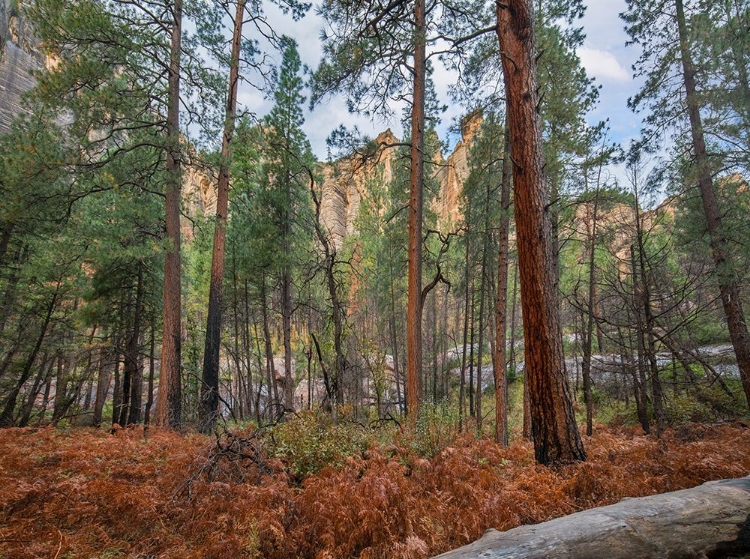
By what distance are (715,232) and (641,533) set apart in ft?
34.1

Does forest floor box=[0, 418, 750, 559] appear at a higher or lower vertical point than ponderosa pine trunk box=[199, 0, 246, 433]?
lower

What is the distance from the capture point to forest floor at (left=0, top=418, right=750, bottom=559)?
284cm

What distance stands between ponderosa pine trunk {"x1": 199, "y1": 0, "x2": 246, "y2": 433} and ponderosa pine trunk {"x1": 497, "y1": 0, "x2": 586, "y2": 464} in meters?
7.33

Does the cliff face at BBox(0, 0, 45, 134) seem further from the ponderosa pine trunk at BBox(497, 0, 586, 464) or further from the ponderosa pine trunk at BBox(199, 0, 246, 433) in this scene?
the ponderosa pine trunk at BBox(497, 0, 586, 464)

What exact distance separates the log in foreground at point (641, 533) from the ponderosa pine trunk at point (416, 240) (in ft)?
16.4

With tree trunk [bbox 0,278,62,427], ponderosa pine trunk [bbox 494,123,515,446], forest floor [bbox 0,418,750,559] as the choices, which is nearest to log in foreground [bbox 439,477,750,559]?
forest floor [bbox 0,418,750,559]

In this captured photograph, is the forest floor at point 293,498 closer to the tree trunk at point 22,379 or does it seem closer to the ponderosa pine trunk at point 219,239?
the ponderosa pine trunk at point 219,239

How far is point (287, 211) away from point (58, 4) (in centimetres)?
788

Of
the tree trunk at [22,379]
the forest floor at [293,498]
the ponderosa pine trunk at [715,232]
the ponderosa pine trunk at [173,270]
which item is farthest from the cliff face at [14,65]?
the ponderosa pine trunk at [715,232]

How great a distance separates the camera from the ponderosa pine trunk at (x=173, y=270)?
8.68m

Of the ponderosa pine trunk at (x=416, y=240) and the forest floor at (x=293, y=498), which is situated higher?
the ponderosa pine trunk at (x=416, y=240)

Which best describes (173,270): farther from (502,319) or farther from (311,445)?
(502,319)

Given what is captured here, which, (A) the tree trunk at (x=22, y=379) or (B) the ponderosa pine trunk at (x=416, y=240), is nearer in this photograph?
(B) the ponderosa pine trunk at (x=416, y=240)

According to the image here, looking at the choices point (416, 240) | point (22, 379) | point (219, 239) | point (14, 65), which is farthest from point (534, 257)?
point (14, 65)
